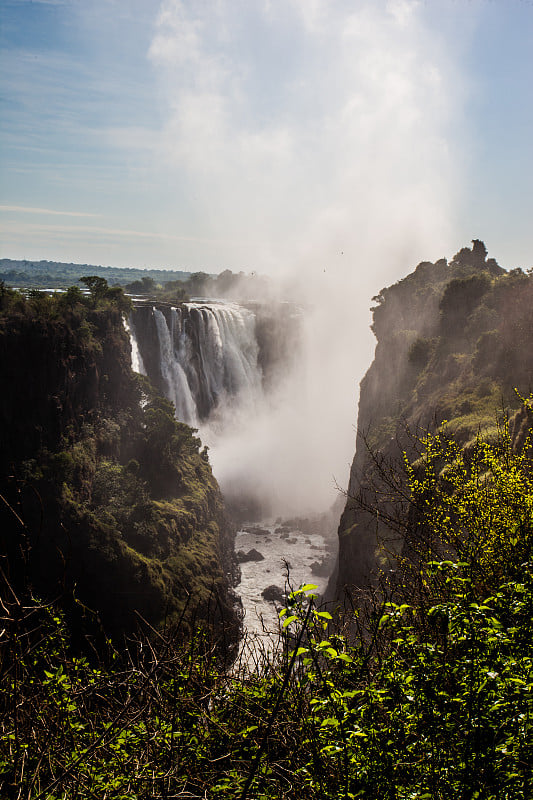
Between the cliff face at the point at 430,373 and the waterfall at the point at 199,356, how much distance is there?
18524 mm

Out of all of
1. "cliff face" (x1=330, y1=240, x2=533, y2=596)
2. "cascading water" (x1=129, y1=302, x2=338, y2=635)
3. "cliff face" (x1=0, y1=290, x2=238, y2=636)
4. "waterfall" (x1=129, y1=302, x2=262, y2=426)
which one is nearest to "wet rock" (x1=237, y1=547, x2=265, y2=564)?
"cascading water" (x1=129, y1=302, x2=338, y2=635)

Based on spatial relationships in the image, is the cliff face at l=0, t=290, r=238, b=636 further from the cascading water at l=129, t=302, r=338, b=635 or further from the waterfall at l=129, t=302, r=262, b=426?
the waterfall at l=129, t=302, r=262, b=426

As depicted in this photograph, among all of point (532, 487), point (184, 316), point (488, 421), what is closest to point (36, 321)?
point (184, 316)

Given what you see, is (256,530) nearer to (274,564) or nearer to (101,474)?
(274,564)

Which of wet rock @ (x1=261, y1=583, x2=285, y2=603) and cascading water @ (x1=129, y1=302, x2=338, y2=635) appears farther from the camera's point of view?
cascading water @ (x1=129, y1=302, x2=338, y2=635)

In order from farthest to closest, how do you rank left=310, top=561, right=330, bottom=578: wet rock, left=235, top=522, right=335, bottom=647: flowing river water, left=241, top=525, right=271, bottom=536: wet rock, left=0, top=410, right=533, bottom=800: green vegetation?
1. left=241, top=525, right=271, bottom=536: wet rock
2. left=310, top=561, right=330, bottom=578: wet rock
3. left=235, top=522, right=335, bottom=647: flowing river water
4. left=0, top=410, right=533, bottom=800: green vegetation

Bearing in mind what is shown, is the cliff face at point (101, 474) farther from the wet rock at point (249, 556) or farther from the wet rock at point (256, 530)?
the wet rock at point (256, 530)

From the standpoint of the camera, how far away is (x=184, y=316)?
5244cm

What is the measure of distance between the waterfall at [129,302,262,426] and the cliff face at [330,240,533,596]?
1852cm

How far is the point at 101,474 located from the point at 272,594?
619 inches

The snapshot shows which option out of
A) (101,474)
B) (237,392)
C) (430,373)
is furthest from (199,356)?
(430,373)

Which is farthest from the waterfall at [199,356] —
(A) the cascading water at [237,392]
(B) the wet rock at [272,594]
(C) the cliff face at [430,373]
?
(B) the wet rock at [272,594]

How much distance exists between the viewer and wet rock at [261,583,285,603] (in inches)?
1323

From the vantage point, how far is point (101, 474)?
32375 millimetres
